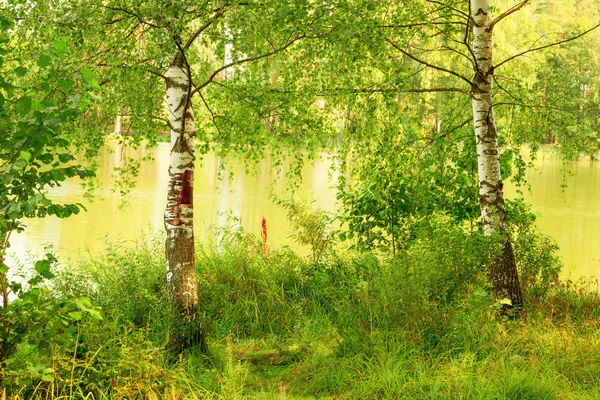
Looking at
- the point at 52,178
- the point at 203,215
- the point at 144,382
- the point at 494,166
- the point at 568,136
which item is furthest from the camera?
the point at 203,215

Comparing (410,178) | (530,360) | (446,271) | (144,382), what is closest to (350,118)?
(410,178)

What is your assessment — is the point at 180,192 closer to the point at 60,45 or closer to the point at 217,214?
the point at 60,45

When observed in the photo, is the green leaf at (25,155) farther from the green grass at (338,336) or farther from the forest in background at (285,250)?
the green grass at (338,336)

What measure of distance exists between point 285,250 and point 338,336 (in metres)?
2.47

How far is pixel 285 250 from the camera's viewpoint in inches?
322

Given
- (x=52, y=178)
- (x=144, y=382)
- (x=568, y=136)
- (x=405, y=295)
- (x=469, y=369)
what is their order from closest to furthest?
(x=52, y=178), (x=144, y=382), (x=469, y=369), (x=405, y=295), (x=568, y=136)

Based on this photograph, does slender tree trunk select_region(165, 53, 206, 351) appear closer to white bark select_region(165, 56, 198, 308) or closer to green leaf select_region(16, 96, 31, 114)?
white bark select_region(165, 56, 198, 308)

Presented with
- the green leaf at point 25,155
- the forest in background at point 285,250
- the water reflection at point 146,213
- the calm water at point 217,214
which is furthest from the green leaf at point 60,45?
the water reflection at point 146,213

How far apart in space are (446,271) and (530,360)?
0.93 m

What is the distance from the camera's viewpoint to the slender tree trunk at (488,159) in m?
6.66

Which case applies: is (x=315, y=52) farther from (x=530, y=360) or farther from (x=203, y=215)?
(x=203, y=215)

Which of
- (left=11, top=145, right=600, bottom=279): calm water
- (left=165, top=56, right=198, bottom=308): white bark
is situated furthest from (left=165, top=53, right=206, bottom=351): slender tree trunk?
(left=11, top=145, right=600, bottom=279): calm water

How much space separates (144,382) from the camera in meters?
4.41

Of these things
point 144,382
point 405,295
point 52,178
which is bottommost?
point 144,382
